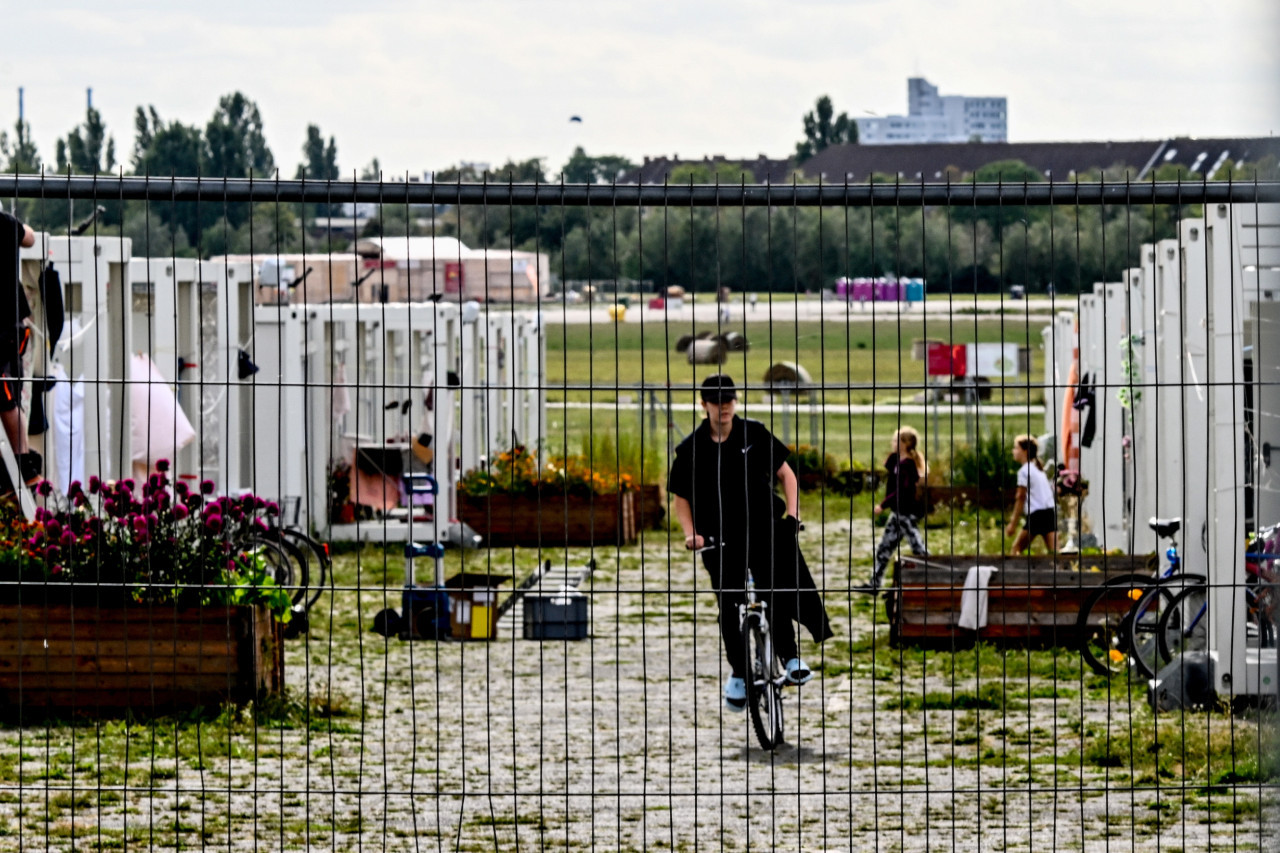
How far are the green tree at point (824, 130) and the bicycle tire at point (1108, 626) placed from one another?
451 feet

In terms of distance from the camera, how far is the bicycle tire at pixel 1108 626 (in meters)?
10.3

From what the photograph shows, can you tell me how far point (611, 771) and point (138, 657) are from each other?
2.34m

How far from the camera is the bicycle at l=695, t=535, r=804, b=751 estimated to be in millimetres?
8338

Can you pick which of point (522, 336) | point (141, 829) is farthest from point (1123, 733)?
point (522, 336)

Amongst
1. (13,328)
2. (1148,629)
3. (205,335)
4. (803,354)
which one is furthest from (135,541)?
(803,354)

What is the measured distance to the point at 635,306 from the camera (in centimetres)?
4866

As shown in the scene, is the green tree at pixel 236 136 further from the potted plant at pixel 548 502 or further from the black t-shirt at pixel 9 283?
the black t-shirt at pixel 9 283

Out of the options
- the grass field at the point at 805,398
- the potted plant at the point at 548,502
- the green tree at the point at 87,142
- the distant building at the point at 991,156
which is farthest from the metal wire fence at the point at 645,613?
the distant building at the point at 991,156

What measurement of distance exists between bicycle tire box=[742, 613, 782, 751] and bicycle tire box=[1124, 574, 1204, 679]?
7.31 ft

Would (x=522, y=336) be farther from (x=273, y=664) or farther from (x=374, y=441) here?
(x=273, y=664)

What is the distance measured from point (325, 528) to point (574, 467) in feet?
8.04

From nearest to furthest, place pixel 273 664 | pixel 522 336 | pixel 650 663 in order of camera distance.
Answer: pixel 273 664 → pixel 650 663 → pixel 522 336

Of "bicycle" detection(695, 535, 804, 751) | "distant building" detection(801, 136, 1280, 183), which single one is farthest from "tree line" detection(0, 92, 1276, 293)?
"distant building" detection(801, 136, 1280, 183)

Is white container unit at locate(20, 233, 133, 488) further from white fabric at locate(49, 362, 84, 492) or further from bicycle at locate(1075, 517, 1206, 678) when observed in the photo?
bicycle at locate(1075, 517, 1206, 678)
